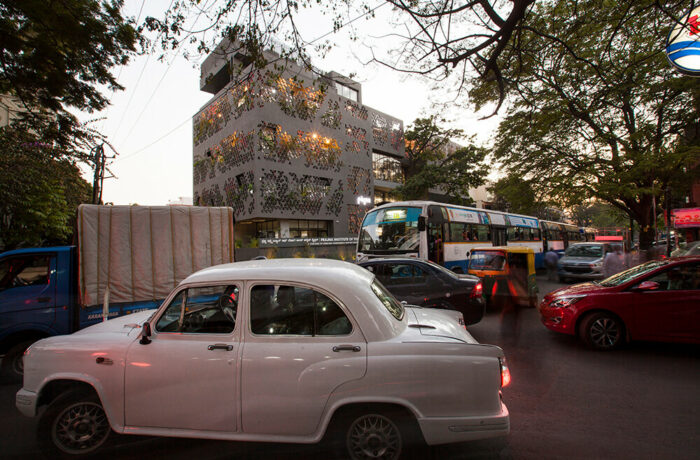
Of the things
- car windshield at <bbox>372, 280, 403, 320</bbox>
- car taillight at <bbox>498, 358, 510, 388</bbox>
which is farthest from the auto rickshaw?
car taillight at <bbox>498, 358, 510, 388</bbox>

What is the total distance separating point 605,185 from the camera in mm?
15039

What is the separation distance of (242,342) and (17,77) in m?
10.1

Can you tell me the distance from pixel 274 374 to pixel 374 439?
93cm

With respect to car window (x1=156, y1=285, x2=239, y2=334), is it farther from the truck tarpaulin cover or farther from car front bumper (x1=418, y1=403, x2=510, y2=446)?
the truck tarpaulin cover

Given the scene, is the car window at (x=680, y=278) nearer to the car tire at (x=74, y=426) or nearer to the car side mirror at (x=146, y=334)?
the car side mirror at (x=146, y=334)

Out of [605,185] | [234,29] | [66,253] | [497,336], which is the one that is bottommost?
[497,336]

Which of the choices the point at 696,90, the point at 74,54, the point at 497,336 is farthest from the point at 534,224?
the point at 74,54

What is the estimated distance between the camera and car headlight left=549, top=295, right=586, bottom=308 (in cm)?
538

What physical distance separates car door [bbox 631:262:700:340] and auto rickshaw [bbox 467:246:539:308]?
11.3 ft

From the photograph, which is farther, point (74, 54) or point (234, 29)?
point (74, 54)

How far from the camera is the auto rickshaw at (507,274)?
8.46 metres

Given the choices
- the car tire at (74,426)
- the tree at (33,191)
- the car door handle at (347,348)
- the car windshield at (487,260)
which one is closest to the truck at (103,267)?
the car tire at (74,426)

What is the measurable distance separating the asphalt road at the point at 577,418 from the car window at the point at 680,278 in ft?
3.41

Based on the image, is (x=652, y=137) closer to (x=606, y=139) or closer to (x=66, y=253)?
(x=606, y=139)
